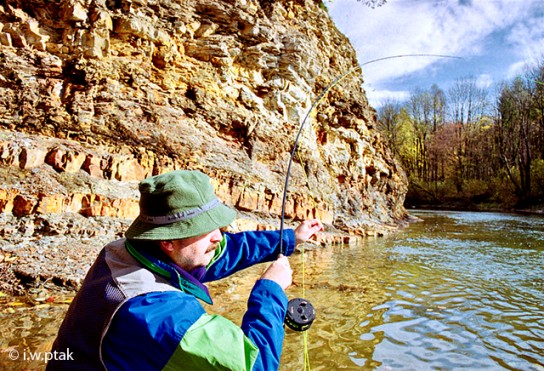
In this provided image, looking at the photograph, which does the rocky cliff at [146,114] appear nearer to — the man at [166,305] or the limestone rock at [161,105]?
the limestone rock at [161,105]

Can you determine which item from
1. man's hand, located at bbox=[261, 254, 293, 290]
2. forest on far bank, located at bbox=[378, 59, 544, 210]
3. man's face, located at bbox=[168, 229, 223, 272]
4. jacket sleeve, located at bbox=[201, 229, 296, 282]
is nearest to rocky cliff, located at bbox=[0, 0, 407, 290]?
jacket sleeve, located at bbox=[201, 229, 296, 282]

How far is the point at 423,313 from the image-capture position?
4.45 metres

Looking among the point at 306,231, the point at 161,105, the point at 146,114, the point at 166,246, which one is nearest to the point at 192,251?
the point at 166,246

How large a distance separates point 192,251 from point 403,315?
12.5ft

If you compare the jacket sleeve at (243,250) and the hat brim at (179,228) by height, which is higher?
the hat brim at (179,228)

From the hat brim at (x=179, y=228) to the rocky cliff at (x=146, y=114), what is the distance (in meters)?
4.43

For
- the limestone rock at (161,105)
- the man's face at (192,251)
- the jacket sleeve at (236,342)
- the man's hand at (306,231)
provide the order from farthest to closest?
the limestone rock at (161,105)
the man's hand at (306,231)
the man's face at (192,251)
the jacket sleeve at (236,342)

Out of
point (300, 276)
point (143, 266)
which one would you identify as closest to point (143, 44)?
point (300, 276)

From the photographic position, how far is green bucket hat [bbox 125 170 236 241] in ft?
4.59

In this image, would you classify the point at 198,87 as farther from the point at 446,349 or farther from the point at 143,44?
the point at 446,349

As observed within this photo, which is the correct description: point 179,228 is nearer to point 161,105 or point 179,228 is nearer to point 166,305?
point 166,305

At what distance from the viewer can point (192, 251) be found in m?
1.51

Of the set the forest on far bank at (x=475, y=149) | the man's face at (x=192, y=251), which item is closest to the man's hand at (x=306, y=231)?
the man's face at (x=192, y=251)

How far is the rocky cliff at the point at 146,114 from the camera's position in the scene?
6.39 meters
